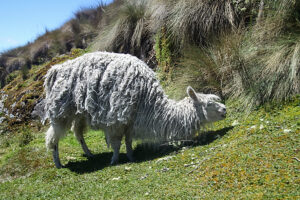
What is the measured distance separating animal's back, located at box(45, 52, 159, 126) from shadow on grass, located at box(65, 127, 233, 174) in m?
0.96

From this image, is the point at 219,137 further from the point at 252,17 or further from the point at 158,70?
the point at 158,70

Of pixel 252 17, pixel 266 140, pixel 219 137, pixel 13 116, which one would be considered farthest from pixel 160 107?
pixel 13 116

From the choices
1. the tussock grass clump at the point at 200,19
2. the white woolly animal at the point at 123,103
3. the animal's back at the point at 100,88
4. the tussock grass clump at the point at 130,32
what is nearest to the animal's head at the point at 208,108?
the white woolly animal at the point at 123,103

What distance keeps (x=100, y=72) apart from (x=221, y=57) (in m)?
3.35

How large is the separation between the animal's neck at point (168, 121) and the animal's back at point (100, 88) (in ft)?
1.24

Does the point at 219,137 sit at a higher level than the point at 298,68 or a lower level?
lower

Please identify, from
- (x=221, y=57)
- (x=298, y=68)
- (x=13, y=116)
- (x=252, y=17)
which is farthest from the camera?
(x=13, y=116)

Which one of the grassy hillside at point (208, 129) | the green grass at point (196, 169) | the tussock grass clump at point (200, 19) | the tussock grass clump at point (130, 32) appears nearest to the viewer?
the green grass at point (196, 169)

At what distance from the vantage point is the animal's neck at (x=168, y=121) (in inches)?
262

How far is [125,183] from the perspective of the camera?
5.49 meters

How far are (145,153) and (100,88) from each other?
1.83 meters

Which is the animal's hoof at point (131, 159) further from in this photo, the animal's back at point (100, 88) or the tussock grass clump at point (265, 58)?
the tussock grass clump at point (265, 58)

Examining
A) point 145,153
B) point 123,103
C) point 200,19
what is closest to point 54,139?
point 123,103

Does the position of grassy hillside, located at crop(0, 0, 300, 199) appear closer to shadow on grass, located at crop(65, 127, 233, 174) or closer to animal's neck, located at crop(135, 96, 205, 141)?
shadow on grass, located at crop(65, 127, 233, 174)
